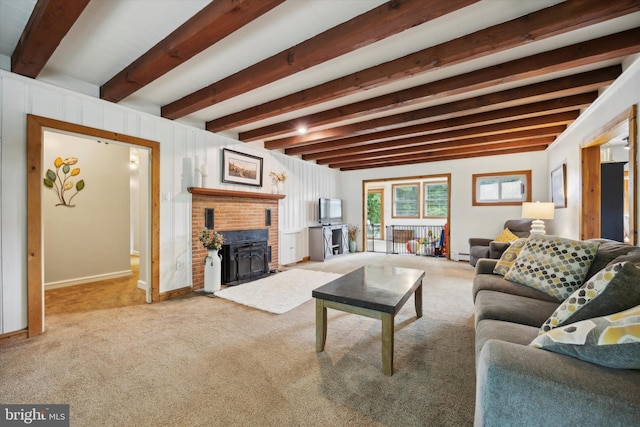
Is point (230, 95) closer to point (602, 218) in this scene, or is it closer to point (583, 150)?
point (583, 150)

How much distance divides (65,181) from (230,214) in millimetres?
2553

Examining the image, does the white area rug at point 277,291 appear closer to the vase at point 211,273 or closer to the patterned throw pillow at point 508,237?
the vase at point 211,273

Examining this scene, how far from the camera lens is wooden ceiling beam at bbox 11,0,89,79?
159 centimetres

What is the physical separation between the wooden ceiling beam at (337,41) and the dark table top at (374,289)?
1.85 metres

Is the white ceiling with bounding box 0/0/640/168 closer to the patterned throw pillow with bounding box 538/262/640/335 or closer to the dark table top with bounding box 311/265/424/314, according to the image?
the patterned throw pillow with bounding box 538/262/640/335

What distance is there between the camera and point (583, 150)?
329 centimetres

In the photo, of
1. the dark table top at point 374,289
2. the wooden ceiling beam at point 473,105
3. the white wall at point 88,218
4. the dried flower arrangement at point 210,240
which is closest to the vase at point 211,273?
the dried flower arrangement at point 210,240

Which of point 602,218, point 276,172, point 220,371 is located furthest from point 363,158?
point 220,371

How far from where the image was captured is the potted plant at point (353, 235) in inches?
290

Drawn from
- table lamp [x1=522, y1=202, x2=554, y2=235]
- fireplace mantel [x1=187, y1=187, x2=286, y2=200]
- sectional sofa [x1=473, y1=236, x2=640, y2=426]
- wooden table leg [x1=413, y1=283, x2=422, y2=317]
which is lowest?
wooden table leg [x1=413, y1=283, x2=422, y2=317]

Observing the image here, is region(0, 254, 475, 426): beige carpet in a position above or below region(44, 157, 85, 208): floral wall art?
below

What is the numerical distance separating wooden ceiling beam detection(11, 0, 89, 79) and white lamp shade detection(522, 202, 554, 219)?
5.63 metres

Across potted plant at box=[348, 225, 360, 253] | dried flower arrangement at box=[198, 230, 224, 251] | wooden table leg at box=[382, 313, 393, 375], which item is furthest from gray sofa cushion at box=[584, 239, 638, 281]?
potted plant at box=[348, 225, 360, 253]

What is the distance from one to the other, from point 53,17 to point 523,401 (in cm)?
316
